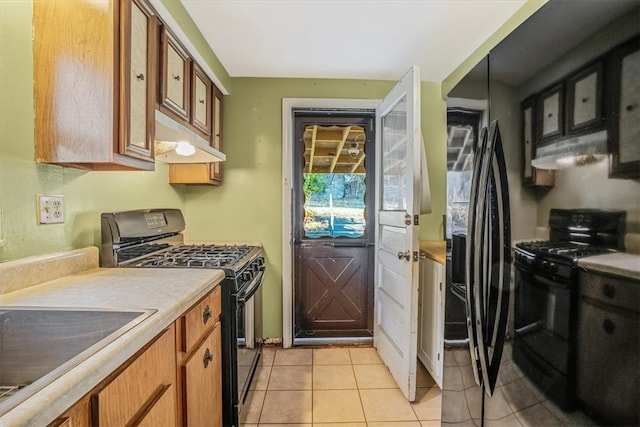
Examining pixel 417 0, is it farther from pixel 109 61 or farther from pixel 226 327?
pixel 226 327

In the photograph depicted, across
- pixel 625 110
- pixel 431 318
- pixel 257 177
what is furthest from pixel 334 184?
pixel 625 110

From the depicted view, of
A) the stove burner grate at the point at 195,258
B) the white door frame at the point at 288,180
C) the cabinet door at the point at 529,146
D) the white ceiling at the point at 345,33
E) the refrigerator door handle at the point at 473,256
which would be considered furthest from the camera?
the white door frame at the point at 288,180

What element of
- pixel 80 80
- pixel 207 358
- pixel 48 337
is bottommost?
pixel 207 358

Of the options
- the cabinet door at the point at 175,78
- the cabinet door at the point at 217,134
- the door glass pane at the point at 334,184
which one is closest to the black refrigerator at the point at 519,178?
the cabinet door at the point at 175,78

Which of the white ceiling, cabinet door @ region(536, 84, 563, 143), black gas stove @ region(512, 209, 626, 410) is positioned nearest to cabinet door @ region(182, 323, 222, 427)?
black gas stove @ region(512, 209, 626, 410)

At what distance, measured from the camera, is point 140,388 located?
0.80 metres

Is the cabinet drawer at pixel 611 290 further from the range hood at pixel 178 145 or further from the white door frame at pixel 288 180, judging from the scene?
the white door frame at pixel 288 180

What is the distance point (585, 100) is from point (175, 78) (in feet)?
6.04

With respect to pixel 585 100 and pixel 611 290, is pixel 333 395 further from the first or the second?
pixel 585 100

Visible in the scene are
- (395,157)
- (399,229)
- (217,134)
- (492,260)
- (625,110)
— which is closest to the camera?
(625,110)

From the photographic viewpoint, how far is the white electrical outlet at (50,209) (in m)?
1.19

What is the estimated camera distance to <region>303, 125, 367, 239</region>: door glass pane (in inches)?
112

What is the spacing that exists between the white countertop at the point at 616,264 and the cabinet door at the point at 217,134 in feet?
7.25

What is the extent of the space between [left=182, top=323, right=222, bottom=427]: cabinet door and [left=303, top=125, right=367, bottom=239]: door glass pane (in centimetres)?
157
